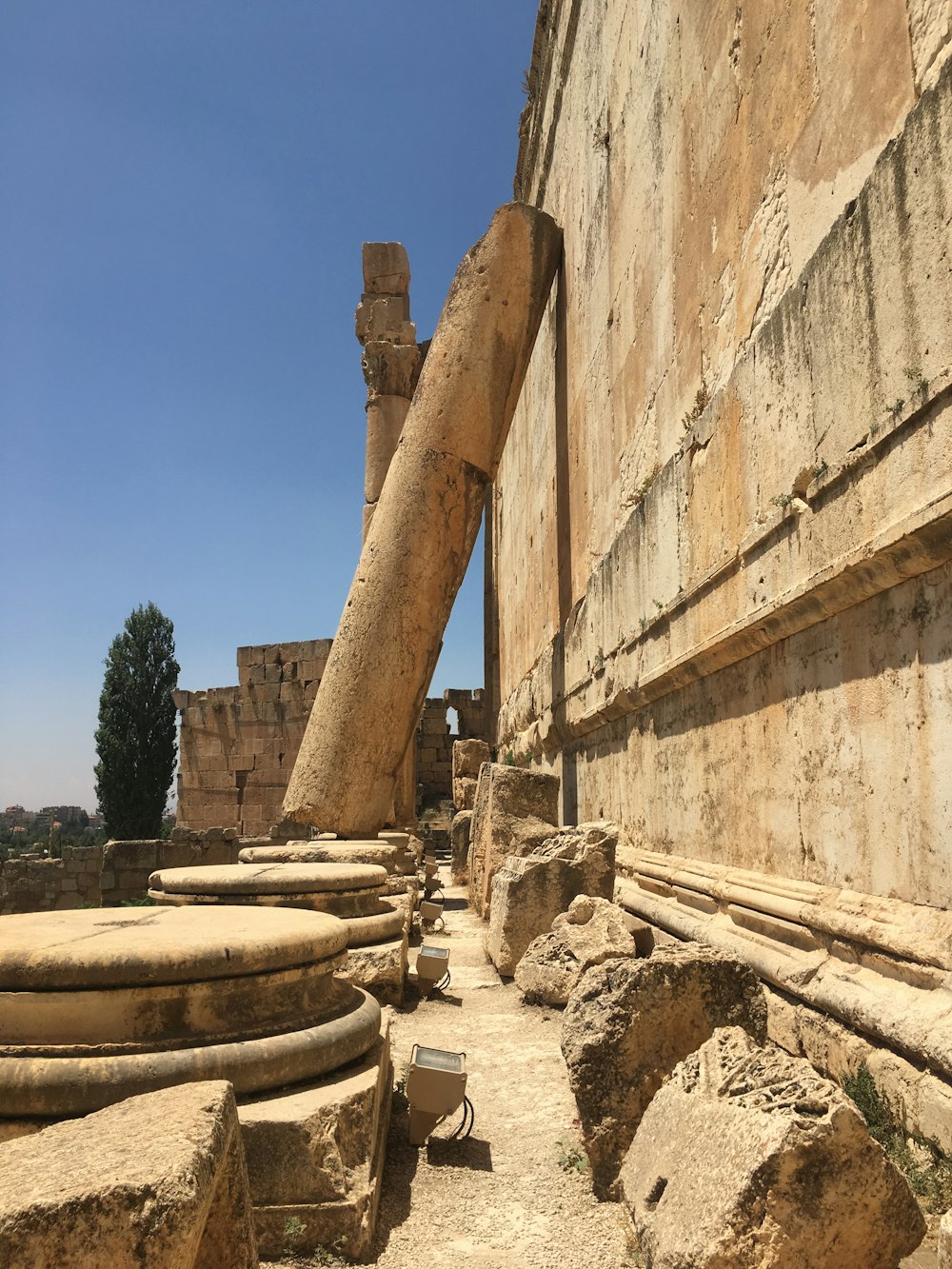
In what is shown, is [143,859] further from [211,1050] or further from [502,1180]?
[211,1050]

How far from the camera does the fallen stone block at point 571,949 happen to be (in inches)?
165

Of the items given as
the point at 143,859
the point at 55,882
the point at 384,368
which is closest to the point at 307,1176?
the point at 143,859

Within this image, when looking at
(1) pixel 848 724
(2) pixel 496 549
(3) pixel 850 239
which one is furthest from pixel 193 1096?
(2) pixel 496 549

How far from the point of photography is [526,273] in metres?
8.79

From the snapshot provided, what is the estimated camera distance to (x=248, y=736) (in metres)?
19.8

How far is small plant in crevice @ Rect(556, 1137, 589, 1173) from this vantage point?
275cm

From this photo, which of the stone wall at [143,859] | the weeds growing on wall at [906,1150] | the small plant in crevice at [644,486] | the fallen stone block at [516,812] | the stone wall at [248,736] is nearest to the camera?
the weeds growing on wall at [906,1150]

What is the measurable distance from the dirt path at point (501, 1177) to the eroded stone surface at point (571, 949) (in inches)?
6.4

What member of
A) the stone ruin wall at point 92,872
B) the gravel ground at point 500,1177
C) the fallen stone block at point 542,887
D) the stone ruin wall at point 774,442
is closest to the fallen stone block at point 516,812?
the stone ruin wall at point 774,442

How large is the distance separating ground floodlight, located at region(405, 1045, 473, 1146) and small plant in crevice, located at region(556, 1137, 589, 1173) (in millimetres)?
344

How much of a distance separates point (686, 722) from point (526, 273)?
5547 mm

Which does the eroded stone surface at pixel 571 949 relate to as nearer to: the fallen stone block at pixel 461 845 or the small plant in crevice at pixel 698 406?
the small plant in crevice at pixel 698 406

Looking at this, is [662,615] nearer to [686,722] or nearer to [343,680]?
[686,722]

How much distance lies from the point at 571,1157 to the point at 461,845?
31.4 feet
